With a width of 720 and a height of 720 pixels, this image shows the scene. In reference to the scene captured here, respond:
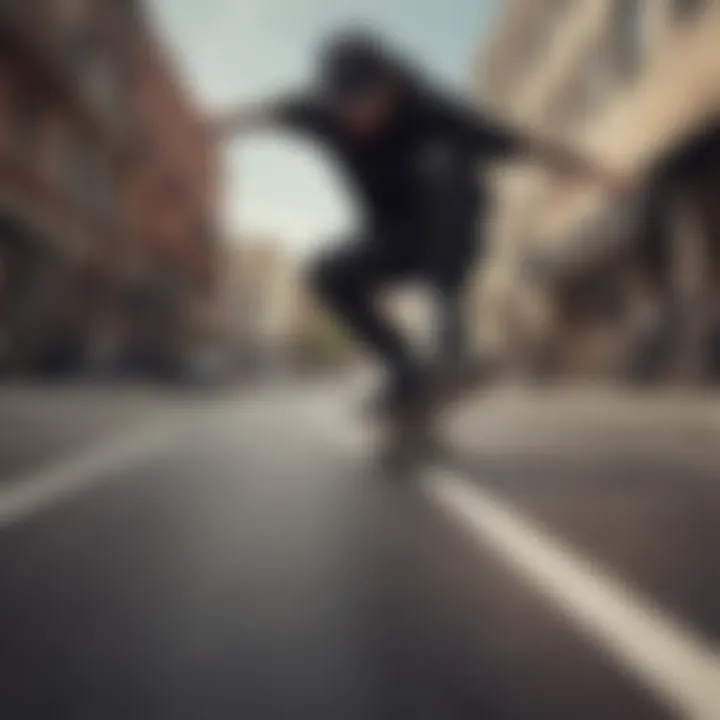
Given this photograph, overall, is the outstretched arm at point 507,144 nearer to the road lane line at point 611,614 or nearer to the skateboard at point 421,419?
the skateboard at point 421,419

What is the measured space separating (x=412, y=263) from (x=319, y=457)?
1.70 m

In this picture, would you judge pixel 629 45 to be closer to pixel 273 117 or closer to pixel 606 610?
pixel 273 117

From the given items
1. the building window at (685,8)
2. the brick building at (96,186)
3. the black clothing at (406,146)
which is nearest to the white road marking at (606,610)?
the black clothing at (406,146)

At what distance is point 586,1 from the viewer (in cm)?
891

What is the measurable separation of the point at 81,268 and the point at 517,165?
6.32 meters

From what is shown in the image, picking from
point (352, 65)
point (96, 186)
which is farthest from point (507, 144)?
point (96, 186)

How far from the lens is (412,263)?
5.28 m

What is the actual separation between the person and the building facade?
0.38 metres

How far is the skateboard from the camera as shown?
5.40 metres

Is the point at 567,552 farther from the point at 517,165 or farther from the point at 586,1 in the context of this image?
the point at 586,1

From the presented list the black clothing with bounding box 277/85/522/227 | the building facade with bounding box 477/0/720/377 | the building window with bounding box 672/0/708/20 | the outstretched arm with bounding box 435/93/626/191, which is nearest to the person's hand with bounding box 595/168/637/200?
the outstretched arm with bounding box 435/93/626/191

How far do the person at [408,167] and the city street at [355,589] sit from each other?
567 mm

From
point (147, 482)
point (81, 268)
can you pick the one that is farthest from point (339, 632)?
point (81, 268)

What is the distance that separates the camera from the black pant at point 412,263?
203 inches
